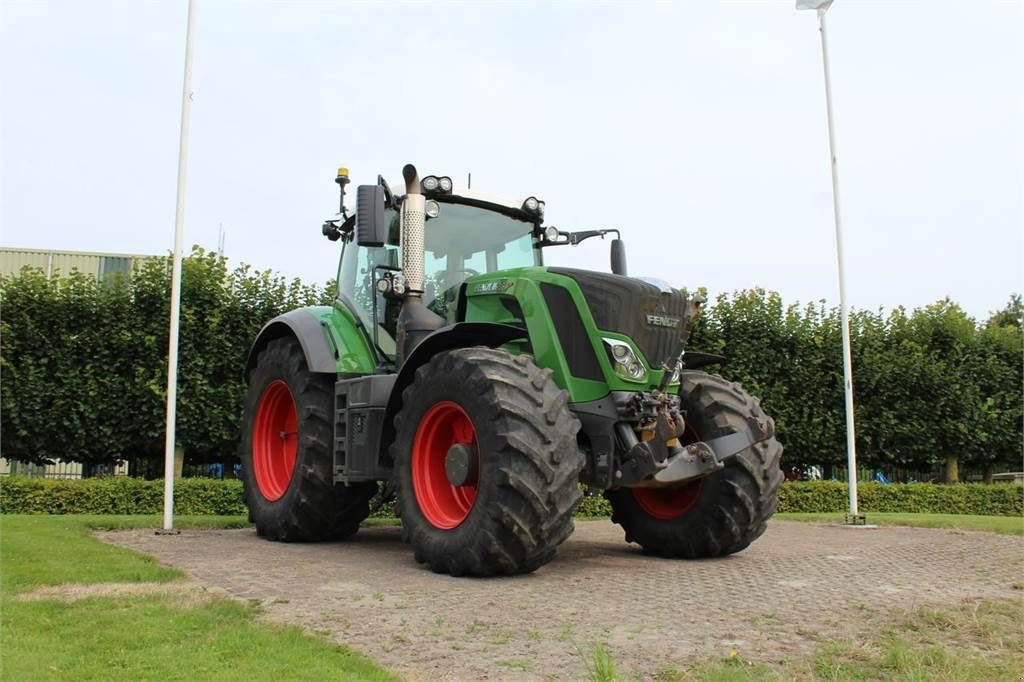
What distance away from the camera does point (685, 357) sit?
24.9 feet

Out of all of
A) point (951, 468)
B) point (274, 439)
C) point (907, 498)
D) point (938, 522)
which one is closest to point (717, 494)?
point (274, 439)

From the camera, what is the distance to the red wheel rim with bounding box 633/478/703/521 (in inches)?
285

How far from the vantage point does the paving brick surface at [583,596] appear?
4.04 meters

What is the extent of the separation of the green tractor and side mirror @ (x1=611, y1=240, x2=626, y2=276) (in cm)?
2

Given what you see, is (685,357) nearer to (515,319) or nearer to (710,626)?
(515,319)

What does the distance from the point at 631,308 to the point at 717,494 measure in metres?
1.63

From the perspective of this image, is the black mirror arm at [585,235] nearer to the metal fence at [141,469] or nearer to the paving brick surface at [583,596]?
the paving brick surface at [583,596]

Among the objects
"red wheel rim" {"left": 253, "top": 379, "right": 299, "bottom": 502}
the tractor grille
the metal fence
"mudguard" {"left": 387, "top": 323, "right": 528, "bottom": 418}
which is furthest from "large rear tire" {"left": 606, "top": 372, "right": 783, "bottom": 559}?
the metal fence

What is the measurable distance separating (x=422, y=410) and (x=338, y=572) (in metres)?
1.25

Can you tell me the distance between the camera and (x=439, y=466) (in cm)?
668

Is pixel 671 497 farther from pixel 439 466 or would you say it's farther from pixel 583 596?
pixel 583 596

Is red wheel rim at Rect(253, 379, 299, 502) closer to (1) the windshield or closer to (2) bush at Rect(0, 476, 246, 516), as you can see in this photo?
(1) the windshield

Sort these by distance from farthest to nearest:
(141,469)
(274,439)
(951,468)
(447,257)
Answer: (951,468)
(141,469)
(274,439)
(447,257)

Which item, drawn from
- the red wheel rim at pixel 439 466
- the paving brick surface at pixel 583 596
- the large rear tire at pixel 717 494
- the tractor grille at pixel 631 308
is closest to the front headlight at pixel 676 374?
the tractor grille at pixel 631 308
